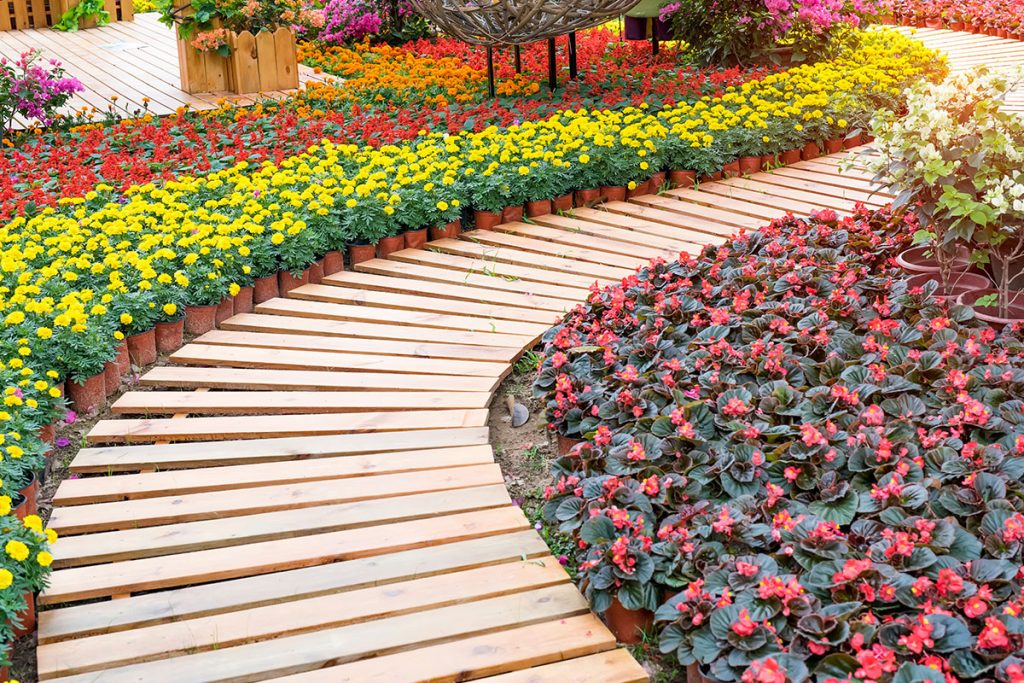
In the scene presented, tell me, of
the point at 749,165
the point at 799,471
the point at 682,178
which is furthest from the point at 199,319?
the point at 749,165

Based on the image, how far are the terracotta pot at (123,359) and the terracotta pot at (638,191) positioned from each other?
8.51ft

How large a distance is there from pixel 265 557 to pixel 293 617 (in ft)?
0.83

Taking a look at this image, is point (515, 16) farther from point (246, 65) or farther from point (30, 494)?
point (30, 494)

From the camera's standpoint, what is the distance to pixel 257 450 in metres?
3.03

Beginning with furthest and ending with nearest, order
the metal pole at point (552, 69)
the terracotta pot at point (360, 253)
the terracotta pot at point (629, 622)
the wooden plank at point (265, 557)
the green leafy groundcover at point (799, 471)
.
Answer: the metal pole at point (552, 69), the terracotta pot at point (360, 253), the wooden plank at point (265, 557), the terracotta pot at point (629, 622), the green leafy groundcover at point (799, 471)

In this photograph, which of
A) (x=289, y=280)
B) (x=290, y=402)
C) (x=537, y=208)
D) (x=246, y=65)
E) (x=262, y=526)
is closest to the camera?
(x=262, y=526)

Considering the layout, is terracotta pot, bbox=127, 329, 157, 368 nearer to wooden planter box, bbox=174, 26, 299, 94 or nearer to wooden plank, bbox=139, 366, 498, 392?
wooden plank, bbox=139, 366, 498, 392

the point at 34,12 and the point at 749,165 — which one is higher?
the point at 34,12

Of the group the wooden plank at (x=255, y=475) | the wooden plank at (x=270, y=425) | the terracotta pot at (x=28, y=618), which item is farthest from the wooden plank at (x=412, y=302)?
the terracotta pot at (x=28, y=618)

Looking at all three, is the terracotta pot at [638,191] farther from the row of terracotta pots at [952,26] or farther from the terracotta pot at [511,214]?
the row of terracotta pots at [952,26]

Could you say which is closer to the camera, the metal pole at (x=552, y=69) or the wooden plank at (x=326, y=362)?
the wooden plank at (x=326, y=362)

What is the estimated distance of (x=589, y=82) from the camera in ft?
21.8

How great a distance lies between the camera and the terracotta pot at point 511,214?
485 centimetres

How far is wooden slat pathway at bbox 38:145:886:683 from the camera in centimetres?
223
